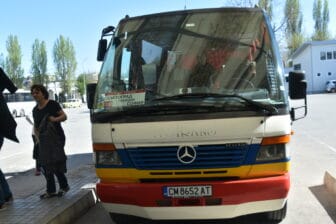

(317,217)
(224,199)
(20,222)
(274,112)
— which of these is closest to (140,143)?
(224,199)

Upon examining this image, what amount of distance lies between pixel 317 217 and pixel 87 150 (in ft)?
32.3

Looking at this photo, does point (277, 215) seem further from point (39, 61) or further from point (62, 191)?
point (39, 61)

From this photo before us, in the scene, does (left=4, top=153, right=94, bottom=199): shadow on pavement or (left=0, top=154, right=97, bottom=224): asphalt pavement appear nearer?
(left=0, top=154, right=97, bottom=224): asphalt pavement

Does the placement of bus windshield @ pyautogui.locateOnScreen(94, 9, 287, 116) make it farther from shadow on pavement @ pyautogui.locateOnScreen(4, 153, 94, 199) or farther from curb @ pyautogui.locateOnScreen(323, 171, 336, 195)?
shadow on pavement @ pyautogui.locateOnScreen(4, 153, 94, 199)

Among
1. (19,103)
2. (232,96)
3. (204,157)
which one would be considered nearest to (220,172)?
(204,157)

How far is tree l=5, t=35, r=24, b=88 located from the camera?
3509 inches

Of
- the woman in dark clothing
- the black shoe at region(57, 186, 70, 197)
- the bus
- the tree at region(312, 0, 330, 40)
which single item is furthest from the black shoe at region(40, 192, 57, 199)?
the tree at region(312, 0, 330, 40)

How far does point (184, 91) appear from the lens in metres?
5.32

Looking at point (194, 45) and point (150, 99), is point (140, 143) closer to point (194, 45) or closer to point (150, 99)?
point (150, 99)

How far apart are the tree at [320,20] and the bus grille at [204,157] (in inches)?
3323

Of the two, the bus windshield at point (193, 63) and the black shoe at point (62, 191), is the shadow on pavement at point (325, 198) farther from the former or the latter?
the black shoe at point (62, 191)

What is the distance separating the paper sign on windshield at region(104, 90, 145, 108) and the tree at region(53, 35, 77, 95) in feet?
319

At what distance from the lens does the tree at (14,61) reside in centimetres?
8912

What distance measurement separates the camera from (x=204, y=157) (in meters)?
5.02
